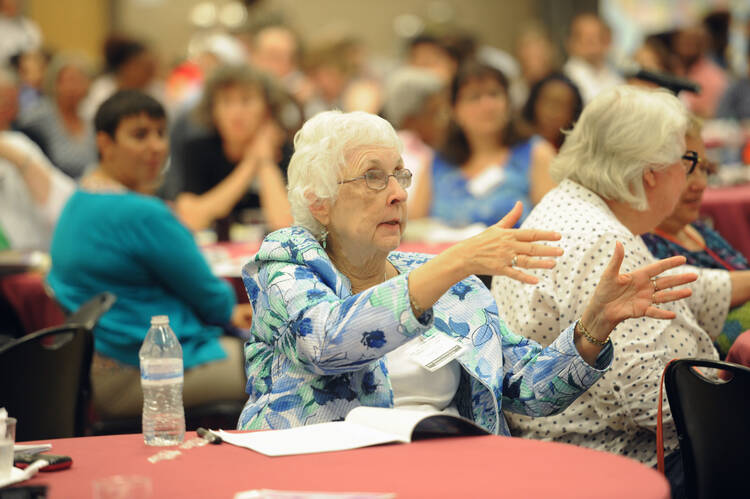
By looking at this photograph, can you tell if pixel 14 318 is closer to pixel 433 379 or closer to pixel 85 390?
pixel 85 390

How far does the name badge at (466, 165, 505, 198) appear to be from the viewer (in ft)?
18.4

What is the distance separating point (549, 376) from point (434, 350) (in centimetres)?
28

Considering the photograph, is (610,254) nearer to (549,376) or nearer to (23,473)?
(549,376)

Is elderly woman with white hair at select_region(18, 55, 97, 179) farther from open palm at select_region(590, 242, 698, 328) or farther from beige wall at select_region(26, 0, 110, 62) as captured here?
open palm at select_region(590, 242, 698, 328)

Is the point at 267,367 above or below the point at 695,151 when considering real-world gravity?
below

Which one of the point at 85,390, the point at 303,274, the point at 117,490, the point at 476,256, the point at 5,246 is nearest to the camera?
the point at 117,490

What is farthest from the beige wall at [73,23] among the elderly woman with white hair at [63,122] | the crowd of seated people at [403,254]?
the crowd of seated people at [403,254]

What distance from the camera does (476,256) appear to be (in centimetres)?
189

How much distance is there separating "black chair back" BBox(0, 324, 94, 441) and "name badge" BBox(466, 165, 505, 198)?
10.1 feet

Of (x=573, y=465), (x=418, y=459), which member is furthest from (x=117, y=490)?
(x=573, y=465)

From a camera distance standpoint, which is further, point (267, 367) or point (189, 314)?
point (189, 314)

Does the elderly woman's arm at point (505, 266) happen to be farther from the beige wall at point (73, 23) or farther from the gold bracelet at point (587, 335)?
the beige wall at point (73, 23)

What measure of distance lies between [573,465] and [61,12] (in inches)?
476

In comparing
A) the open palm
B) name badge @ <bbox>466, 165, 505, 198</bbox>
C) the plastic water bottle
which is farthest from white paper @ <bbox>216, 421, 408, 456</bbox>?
name badge @ <bbox>466, 165, 505, 198</bbox>
